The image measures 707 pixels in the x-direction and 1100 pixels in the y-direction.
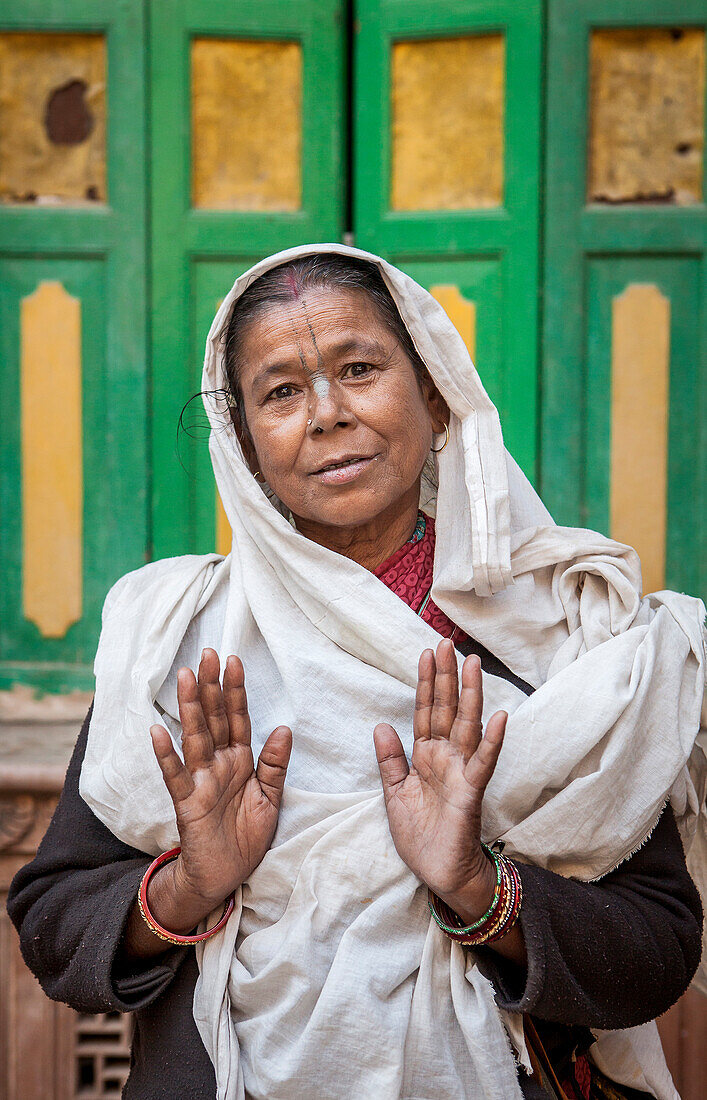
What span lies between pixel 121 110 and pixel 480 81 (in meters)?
1.01

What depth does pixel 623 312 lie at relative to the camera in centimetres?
274

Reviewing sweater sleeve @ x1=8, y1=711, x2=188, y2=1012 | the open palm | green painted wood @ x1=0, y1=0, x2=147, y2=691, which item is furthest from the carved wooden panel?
the open palm

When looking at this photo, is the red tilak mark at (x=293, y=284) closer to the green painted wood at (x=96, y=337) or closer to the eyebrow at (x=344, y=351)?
the eyebrow at (x=344, y=351)

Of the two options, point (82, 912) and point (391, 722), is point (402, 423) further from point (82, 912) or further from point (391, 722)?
point (82, 912)

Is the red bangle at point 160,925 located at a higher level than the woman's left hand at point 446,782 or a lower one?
lower

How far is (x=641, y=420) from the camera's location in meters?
2.75

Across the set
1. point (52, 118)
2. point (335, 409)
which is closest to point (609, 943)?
point (335, 409)

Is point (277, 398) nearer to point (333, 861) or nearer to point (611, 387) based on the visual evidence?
point (333, 861)

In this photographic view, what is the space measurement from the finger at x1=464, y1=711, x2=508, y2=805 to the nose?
1.73 ft

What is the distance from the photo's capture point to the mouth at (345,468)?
1.56 metres

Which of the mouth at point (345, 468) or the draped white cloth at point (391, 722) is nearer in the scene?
the draped white cloth at point (391, 722)

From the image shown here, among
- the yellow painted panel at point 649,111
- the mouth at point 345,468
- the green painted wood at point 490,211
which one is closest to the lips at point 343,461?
the mouth at point 345,468

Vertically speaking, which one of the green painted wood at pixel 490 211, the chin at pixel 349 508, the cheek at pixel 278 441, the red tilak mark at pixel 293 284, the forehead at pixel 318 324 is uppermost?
the green painted wood at pixel 490 211

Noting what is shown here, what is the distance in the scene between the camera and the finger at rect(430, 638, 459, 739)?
139cm
